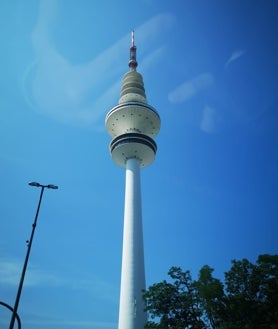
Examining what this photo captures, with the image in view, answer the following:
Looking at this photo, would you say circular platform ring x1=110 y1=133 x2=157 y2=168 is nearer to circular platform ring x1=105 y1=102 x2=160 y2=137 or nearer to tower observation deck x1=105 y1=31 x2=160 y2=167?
tower observation deck x1=105 y1=31 x2=160 y2=167

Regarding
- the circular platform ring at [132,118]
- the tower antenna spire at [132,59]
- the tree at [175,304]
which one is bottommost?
the tree at [175,304]

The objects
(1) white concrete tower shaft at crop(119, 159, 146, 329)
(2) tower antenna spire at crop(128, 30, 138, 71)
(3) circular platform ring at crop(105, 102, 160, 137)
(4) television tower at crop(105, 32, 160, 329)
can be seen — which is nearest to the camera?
(1) white concrete tower shaft at crop(119, 159, 146, 329)

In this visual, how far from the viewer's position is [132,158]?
193ft

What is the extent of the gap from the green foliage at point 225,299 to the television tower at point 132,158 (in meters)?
7.77

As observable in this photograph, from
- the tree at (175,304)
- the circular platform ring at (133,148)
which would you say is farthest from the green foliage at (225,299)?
the circular platform ring at (133,148)

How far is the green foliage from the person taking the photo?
29000 mm

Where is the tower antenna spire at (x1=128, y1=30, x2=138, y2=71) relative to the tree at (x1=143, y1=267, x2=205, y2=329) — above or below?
above

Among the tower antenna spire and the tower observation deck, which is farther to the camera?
the tower antenna spire

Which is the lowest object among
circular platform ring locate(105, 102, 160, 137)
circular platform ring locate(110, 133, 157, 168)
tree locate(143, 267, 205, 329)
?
tree locate(143, 267, 205, 329)

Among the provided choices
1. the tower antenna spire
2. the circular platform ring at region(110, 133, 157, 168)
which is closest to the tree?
the circular platform ring at region(110, 133, 157, 168)

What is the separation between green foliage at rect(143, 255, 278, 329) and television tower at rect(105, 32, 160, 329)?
7.77 m

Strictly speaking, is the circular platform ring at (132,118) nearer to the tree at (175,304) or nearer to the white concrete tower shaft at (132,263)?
the white concrete tower shaft at (132,263)

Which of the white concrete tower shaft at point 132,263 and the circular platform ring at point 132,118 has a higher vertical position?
the circular platform ring at point 132,118

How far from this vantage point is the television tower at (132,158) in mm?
41250
